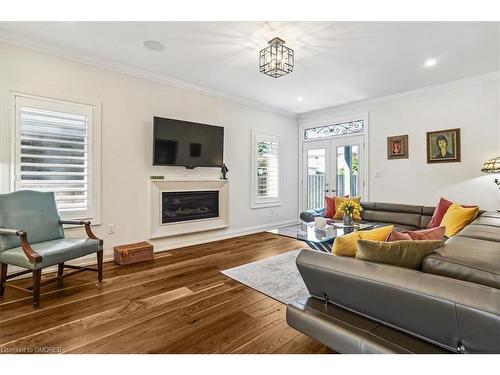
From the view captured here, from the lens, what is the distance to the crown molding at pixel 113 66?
2.99 m

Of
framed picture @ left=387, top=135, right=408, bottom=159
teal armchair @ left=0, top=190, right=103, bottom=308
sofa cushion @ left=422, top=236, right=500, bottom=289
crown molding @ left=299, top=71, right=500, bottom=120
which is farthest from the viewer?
framed picture @ left=387, top=135, right=408, bottom=159

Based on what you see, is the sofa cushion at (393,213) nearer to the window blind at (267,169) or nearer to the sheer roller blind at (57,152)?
the window blind at (267,169)

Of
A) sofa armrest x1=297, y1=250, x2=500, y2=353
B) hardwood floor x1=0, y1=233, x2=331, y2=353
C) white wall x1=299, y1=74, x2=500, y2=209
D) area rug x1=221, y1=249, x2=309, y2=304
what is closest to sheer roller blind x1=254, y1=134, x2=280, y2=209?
white wall x1=299, y1=74, x2=500, y2=209

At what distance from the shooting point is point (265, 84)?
452cm

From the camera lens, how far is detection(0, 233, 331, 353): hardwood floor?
1.81 metres

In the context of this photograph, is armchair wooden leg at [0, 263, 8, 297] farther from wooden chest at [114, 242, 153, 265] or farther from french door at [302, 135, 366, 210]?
french door at [302, 135, 366, 210]

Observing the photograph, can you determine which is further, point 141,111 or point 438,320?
point 141,111

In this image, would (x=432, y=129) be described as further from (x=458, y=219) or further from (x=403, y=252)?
(x=403, y=252)

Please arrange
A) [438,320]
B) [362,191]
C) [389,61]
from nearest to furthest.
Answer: [438,320] → [389,61] → [362,191]

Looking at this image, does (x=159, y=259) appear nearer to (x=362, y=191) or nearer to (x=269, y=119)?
(x=269, y=119)

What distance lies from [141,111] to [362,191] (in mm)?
4496

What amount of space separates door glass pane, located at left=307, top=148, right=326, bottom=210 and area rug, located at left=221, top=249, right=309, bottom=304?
2842mm

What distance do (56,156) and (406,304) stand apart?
3842mm
